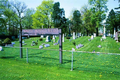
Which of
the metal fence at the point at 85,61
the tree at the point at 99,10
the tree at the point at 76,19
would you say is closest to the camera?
the metal fence at the point at 85,61

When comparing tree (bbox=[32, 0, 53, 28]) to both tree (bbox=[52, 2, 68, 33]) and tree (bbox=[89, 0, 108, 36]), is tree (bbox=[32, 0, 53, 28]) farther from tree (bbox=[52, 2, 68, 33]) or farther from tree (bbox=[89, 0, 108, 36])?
tree (bbox=[89, 0, 108, 36])

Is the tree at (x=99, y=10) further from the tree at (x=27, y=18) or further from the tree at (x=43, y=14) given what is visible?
the tree at (x=27, y=18)

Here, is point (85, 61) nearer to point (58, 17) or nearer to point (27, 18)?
point (58, 17)

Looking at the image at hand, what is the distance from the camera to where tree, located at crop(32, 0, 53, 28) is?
46.1 m

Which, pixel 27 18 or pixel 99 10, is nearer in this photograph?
pixel 99 10

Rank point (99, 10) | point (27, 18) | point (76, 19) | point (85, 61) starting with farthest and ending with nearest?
1. point (76, 19)
2. point (27, 18)
3. point (99, 10)
4. point (85, 61)

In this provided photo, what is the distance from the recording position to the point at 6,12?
38.3m

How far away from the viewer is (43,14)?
47.1 meters

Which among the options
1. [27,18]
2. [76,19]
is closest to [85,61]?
[76,19]

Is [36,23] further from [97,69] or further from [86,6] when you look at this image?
[97,69]

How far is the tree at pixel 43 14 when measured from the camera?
151 ft

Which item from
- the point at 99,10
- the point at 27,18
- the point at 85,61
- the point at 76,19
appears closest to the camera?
the point at 85,61

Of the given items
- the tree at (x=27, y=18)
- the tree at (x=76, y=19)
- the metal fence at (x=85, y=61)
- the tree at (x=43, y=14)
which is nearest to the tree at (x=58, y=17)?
the tree at (x=43, y=14)

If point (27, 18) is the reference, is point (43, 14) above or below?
above
